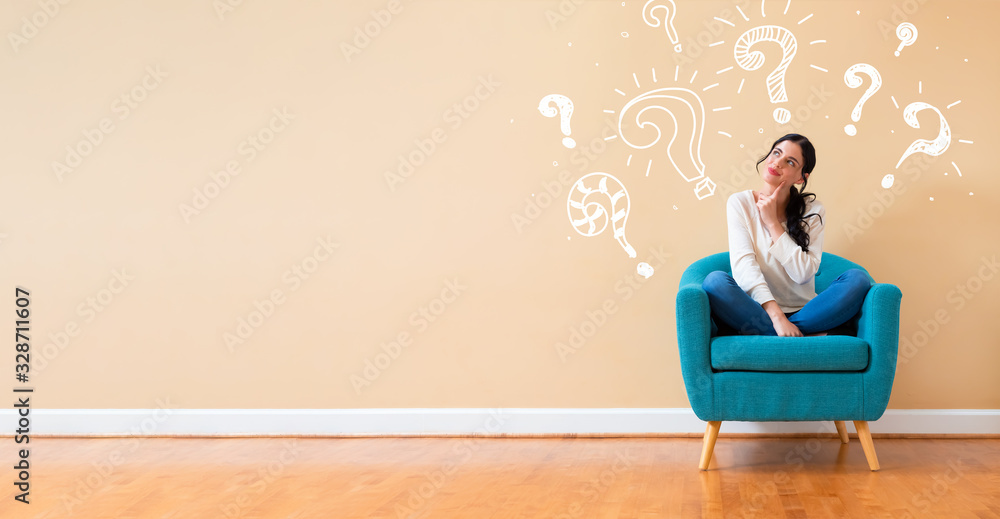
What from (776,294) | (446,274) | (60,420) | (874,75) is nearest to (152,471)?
(60,420)

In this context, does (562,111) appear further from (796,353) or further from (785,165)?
(796,353)

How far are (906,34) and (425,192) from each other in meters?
1.99

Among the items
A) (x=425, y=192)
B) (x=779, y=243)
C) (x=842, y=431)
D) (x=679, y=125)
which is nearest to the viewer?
(x=779, y=243)

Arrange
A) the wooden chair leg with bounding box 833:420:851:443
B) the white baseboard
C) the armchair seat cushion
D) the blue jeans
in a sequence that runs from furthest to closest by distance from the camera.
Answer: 1. the white baseboard
2. the wooden chair leg with bounding box 833:420:851:443
3. the blue jeans
4. the armchair seat cushion

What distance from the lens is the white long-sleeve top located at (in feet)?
8.48

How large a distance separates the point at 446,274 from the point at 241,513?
1405mm

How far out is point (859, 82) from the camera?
115 inches

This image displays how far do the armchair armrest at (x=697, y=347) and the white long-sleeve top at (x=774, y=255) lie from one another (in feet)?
1.00

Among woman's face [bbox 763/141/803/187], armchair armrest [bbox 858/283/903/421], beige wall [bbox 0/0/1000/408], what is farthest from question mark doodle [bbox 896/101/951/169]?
armchair armrest [bbox 858/283/903/421]

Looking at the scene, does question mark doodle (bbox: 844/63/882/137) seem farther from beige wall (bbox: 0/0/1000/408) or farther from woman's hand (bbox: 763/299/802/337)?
woman's hand (bbox: 763/299/802/337)

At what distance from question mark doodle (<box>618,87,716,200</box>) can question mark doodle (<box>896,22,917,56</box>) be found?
0.78 m

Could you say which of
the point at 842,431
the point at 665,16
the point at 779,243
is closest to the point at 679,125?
the point at 665,16

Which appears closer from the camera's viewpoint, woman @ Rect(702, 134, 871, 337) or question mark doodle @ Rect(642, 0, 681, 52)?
woman @ Rect(702, 134, 871, 337)

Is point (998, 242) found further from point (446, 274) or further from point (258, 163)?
point (258, 163)
